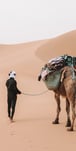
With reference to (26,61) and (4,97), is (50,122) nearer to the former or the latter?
(4,97)

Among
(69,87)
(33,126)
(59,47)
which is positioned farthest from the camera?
(59,47)

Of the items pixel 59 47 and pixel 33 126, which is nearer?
pixel 33 126

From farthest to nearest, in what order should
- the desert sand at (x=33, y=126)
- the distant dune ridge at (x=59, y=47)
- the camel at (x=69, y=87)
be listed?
the distant dune ridge at (x=59, y=47), the camel at (x=69, y=87), the desert sand at (x=33, y=126)

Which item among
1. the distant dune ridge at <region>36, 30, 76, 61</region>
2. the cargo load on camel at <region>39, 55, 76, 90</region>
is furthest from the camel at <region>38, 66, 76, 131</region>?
the distant dune ridge at <region>36, 30, 76, 61</region>

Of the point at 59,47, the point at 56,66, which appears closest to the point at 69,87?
the point at 56,66

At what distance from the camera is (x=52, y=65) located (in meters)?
12.7

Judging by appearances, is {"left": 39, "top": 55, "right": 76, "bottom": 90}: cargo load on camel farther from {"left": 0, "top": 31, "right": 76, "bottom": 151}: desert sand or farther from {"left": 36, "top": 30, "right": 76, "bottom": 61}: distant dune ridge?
{"left": 36, "top": 30, "right": 76, "bottom": 61}: distant dune ridge

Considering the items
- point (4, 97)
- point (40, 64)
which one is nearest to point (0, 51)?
point (40, 64)

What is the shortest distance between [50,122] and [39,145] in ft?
10.1

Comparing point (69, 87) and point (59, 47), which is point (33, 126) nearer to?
point (69, 87)

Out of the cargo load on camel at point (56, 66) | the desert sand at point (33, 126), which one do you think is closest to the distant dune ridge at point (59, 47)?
the desert sand at point (33, 126)

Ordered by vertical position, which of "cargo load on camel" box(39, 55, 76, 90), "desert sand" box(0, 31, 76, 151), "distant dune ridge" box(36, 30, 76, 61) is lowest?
"desert sand" box(0, 31, 76, 151)

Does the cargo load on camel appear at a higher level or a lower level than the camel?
higher

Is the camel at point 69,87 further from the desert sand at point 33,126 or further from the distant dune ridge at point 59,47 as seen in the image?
the distant dune ridge at point 59,47
